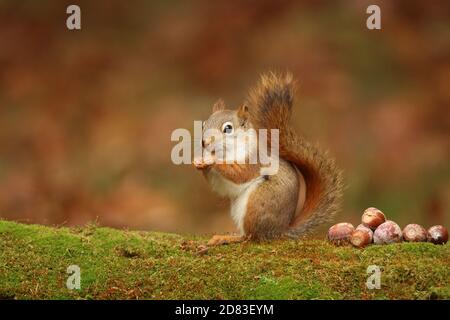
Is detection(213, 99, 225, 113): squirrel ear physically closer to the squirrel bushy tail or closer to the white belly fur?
the squirrel bushy tail

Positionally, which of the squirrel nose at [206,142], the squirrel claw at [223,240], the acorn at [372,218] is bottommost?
the squirrel claw at [223,240]

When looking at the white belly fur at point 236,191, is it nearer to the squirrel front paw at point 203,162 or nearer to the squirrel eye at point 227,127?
the squirrel front paw at point 203,162

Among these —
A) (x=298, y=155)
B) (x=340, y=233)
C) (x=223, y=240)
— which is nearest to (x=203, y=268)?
(x=223, y=240)

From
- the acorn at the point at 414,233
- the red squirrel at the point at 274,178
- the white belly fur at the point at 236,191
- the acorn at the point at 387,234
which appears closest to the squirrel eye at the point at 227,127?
the red squirrel at the point at 274,178

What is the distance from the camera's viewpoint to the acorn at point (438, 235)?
4.10 m

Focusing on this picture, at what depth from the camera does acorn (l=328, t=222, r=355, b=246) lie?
407cm

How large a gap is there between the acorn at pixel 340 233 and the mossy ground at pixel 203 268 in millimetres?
80

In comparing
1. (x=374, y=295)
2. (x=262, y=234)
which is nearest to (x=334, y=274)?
(x=374, y=295)

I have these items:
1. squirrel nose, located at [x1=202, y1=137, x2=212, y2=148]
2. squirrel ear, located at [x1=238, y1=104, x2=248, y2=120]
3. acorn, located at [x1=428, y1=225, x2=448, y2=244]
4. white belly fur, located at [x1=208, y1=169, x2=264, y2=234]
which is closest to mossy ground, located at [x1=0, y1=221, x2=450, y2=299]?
acorn, located at [x1=428, y1=225, x2=448, y2=244]

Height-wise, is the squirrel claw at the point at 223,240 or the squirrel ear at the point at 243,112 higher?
the squirrel ear at the point at 243,112

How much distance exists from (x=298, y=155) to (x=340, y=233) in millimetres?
512

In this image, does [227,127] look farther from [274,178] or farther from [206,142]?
[274,178]

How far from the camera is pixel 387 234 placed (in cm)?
404

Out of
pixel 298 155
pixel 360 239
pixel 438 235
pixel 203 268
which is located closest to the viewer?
pixel 203 268
